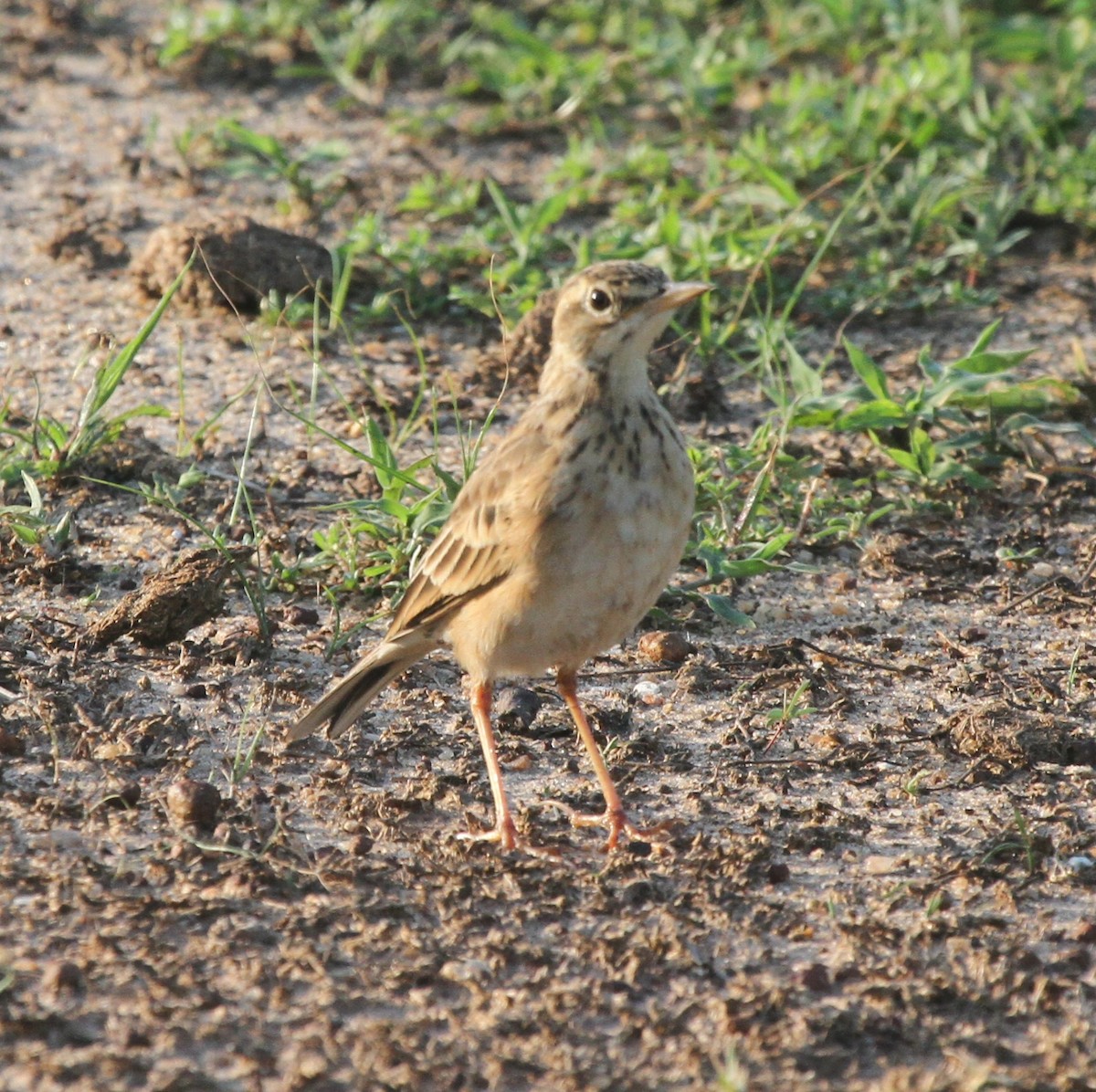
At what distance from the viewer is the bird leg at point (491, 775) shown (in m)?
5.02

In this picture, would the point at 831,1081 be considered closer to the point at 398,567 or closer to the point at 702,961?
the point at 702,961

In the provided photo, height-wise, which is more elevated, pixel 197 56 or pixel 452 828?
pixel 197 56

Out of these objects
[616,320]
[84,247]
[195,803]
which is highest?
[616,320]

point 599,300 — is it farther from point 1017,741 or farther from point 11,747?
point 11,747

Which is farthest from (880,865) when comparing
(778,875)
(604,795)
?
(604,795)

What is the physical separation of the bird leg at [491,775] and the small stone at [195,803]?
2.31ft

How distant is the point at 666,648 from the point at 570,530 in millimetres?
1279

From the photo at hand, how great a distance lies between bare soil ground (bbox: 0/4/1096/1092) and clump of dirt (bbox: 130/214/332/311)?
25 centimetres

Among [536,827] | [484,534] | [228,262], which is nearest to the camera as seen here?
[484,534]

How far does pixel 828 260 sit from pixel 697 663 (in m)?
3.18

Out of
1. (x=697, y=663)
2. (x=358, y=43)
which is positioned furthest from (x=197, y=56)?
(x=697, y=663)

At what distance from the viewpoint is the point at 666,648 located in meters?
6.00

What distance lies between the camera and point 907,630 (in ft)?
20.3

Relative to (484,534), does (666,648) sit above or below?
below
